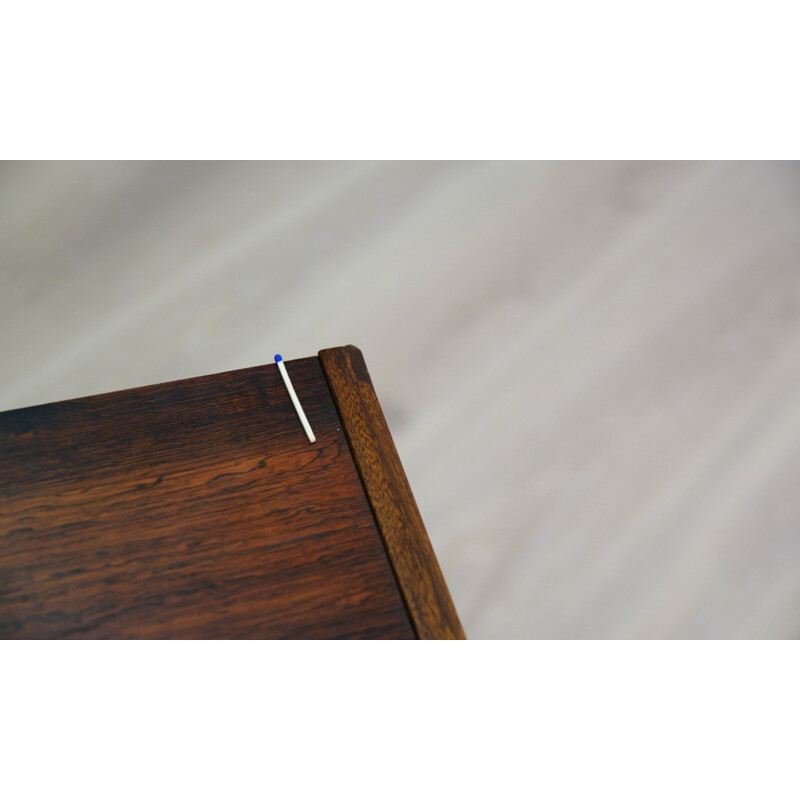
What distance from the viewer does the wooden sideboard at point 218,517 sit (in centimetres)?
75

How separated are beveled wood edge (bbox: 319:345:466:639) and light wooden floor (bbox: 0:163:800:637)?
62 centimetres

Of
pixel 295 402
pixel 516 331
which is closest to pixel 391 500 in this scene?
pixel 295 402

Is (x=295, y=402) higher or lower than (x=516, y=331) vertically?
lower

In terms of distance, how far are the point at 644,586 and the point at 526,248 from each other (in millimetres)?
870

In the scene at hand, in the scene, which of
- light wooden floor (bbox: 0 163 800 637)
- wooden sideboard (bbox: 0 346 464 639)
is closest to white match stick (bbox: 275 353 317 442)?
wooden sideboard (bbox: 0 346 464 639)

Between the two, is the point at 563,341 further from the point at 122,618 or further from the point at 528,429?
the point at 122,618

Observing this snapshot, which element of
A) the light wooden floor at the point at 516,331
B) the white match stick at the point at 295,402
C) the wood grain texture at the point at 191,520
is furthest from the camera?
the light wooden floor at the point at 516,331

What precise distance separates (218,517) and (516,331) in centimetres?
110

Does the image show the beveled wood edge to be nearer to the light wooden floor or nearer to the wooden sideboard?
the wooden sideboard

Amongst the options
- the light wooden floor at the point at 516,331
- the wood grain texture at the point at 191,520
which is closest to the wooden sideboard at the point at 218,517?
the wood grain texture at the point at 191,520

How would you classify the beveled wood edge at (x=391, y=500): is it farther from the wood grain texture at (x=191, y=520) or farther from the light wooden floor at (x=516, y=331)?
the light wooden floor at (x=516, y=331)

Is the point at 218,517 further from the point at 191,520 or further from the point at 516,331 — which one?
the point at 516,331

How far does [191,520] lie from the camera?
0.81 metres

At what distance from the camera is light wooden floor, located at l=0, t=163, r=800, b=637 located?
1457 mm
